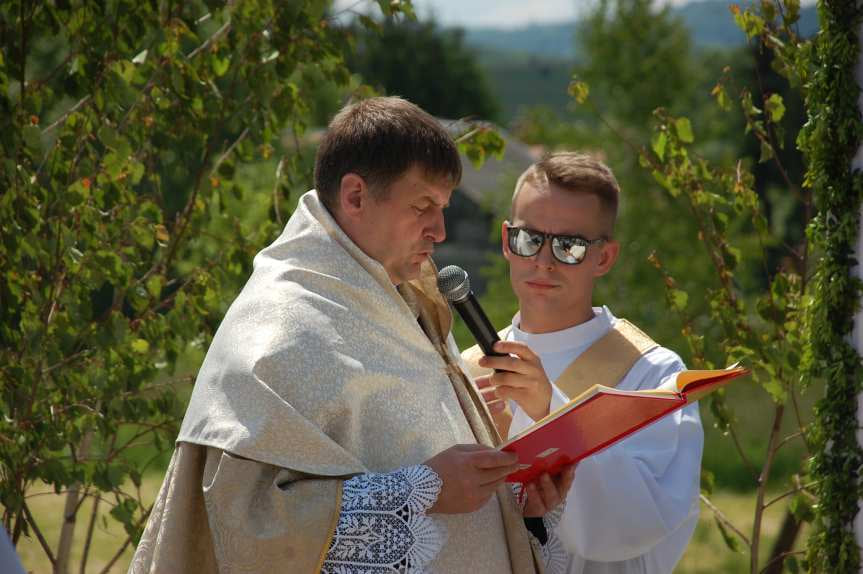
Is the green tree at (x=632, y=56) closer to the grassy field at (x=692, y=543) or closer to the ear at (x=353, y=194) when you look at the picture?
the grassy field at (x=692, y=543)

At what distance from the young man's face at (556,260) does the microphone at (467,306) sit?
645mm

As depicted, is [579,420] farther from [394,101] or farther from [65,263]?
[65,263]

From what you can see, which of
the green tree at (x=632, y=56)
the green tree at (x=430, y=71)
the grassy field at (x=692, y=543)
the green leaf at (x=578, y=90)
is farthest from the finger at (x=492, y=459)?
the green tree at (x=430, y=71)

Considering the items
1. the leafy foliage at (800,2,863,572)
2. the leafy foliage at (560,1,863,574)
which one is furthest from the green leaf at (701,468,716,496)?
the leafy foliage at (800,2,863,572)

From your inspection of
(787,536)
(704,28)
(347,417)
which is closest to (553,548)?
(347,417)

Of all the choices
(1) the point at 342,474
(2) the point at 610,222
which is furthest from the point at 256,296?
(2) the point at 610,222

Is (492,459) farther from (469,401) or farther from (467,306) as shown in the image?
(467,306)

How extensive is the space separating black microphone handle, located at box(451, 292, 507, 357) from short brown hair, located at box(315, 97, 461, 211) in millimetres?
333

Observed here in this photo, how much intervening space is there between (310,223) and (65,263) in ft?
4.61

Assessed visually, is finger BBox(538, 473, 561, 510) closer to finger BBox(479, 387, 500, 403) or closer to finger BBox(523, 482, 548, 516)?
finger BBox(523, 482, 548, 516)

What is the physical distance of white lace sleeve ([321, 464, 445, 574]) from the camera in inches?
93.2

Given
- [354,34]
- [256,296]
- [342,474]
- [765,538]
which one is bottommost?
[765,538]

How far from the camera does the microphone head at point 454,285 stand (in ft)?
9.23

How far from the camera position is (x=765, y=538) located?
12016 millimetres
